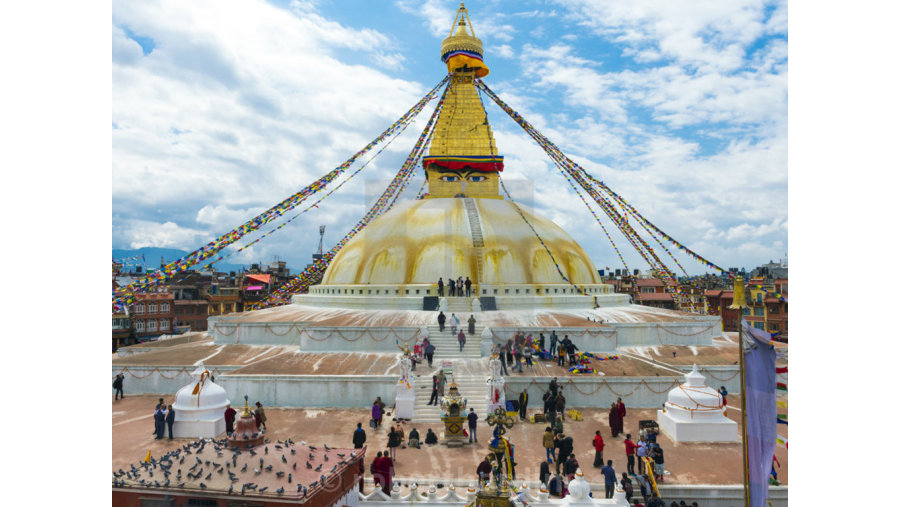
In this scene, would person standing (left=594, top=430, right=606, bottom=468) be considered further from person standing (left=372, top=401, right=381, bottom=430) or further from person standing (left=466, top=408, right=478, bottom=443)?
person standing (left=372, top=401, right=381, bottom=430)

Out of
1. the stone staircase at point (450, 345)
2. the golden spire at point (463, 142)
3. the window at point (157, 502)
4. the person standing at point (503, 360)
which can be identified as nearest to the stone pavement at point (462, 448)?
the person standing at point (503, 360)

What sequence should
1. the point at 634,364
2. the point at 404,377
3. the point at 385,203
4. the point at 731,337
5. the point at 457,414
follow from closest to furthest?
the point at 457,414 < the point at 404,377 < the point at 634,364 < the point at 731,337 < the point at 385,203

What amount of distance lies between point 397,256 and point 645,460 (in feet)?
45.4

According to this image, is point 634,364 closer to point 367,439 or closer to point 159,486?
point 367,439

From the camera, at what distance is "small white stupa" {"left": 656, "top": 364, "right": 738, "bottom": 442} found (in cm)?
973

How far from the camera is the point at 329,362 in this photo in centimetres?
1348

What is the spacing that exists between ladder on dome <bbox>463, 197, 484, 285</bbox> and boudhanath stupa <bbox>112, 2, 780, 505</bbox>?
0.19ft

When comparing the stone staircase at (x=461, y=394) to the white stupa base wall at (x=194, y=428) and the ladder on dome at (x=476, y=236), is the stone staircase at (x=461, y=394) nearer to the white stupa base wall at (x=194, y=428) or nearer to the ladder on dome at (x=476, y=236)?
the white stupa base wall at (x=194, y=428)

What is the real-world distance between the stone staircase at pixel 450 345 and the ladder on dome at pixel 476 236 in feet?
15.1

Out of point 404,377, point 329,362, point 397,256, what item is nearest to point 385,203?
point 397,256

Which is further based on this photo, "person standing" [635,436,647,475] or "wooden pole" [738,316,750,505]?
"person standing" [635,436,647,475]

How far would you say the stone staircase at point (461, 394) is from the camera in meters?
10.9

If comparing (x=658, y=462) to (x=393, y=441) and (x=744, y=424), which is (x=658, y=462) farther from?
(x=393, y=441)

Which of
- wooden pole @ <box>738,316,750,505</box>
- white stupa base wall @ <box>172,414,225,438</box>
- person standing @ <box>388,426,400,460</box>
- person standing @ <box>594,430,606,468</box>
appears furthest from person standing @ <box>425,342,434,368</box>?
wooden pole @ <box>738,316,750,505</box>
